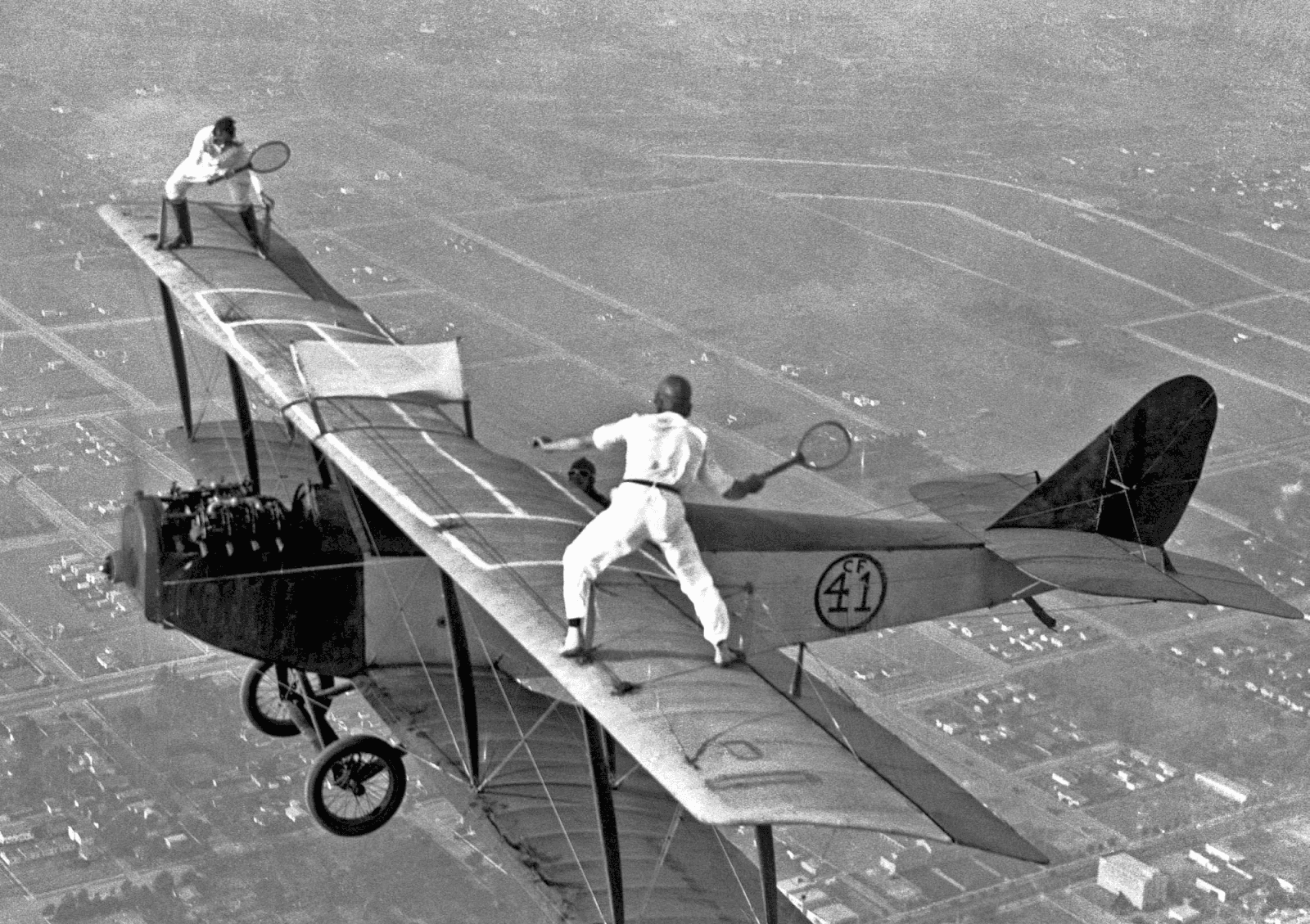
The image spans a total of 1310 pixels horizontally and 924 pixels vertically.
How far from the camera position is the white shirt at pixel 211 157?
21.4m

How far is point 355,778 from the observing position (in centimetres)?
1684

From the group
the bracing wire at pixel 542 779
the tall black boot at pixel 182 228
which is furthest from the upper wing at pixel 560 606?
the bracing wire at pixel 542 779

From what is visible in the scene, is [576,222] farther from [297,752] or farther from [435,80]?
[297,752]

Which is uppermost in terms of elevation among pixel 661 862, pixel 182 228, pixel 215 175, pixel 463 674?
pixel 215 175

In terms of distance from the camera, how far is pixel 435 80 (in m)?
149

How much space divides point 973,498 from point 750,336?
278 feet

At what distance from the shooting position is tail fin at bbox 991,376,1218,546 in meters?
20.0

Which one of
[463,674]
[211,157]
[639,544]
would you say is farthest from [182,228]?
[639,544]

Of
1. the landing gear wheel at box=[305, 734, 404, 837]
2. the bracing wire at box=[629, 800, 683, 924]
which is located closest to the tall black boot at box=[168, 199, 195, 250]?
the landing gear wheel at box=[305, 734, 404, 837]

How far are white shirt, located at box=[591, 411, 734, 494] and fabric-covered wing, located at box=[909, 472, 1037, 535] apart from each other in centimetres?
613

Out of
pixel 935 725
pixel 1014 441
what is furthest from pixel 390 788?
pixel 1014 441

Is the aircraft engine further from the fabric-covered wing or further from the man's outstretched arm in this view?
the fabric-covered wing

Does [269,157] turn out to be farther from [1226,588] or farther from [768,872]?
[1226,588]

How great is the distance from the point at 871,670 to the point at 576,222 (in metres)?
54.9
